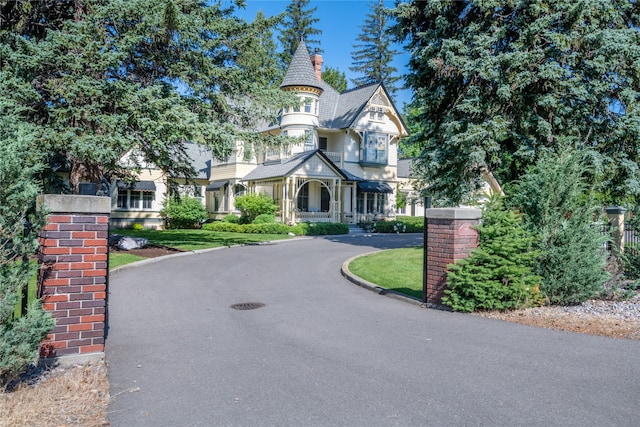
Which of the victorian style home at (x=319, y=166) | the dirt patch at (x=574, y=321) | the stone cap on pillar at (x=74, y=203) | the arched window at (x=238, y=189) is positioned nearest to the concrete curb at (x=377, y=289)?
the dirt patch at (x=574, y=321)

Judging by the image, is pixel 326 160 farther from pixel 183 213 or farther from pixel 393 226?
pixel 183 213

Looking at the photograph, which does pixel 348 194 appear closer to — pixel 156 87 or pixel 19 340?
pixel 156 87

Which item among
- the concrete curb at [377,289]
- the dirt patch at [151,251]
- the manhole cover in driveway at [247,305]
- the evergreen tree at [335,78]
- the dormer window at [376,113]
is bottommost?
the manhole cover in driveway at [247,305]

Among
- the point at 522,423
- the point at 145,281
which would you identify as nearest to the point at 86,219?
the point at 522,423

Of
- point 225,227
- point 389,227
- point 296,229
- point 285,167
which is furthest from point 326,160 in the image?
point 225,227

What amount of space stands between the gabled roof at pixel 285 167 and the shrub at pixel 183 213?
396 centimetres

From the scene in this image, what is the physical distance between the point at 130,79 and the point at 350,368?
15453 millimetres

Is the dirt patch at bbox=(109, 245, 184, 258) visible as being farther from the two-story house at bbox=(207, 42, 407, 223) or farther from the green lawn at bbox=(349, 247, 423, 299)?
the two-story house at bbox=(207, 42, 407, 223)

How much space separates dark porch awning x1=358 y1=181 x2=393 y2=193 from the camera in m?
34.7

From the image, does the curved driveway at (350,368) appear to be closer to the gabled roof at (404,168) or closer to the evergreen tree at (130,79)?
the evergreen tree at (130,79)

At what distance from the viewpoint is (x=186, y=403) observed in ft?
14.0

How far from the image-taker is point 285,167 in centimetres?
3159

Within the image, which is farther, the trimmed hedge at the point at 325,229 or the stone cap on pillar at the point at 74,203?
the trimmed hedge at the point at 325,229

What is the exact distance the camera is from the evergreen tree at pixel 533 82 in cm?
1507
